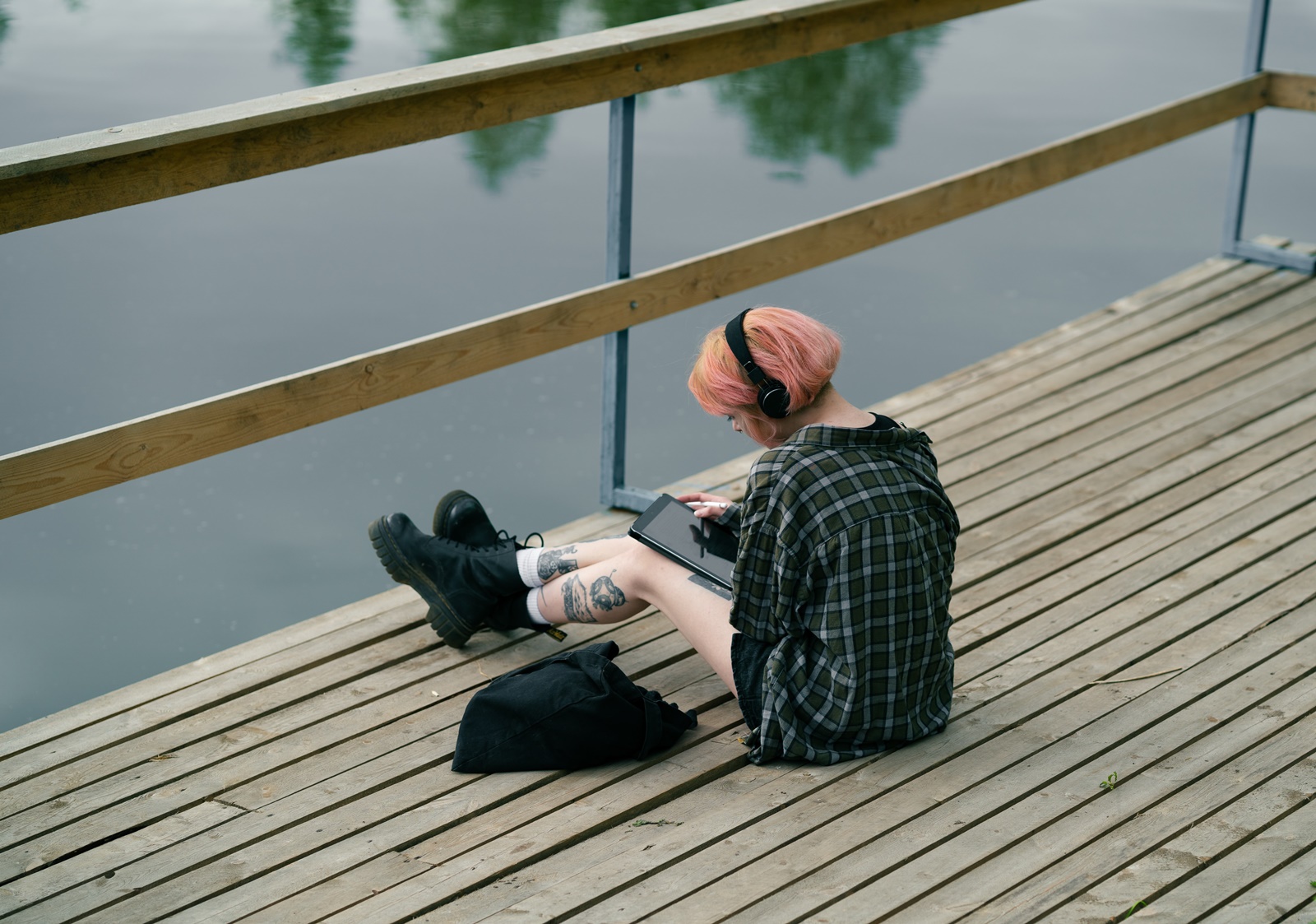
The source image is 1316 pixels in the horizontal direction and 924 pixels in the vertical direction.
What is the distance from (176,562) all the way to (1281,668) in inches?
143

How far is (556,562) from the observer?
8.84ft

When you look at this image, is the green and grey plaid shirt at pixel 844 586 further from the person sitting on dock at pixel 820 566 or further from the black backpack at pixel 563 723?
the black backpack at pixel 563 723

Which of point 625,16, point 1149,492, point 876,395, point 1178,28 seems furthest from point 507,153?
point 1149,492

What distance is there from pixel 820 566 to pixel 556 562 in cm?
67

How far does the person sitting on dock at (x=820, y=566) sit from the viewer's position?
2.18 m

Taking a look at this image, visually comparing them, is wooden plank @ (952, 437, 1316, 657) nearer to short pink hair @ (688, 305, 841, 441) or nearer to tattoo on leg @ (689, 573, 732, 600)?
tattoo on leg @ (689, 573, 732, 600)

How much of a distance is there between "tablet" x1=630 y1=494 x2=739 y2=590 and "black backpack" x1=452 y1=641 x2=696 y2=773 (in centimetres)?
22

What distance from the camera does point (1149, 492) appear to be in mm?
3334

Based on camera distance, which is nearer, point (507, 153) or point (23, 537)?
point (23, 537)

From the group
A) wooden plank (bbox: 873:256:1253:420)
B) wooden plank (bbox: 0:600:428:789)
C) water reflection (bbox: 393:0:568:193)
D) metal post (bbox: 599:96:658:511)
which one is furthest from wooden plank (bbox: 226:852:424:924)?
water reflection (bbox: 393:0:568:193)

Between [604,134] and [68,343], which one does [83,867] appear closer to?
[68,343]

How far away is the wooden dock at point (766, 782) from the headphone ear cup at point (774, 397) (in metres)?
0.57

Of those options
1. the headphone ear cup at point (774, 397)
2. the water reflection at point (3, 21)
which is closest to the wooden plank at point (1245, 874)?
the headphone ear cup at point (774, 397)

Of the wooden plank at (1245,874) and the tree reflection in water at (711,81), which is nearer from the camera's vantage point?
the wooden plank at (1245,874)
